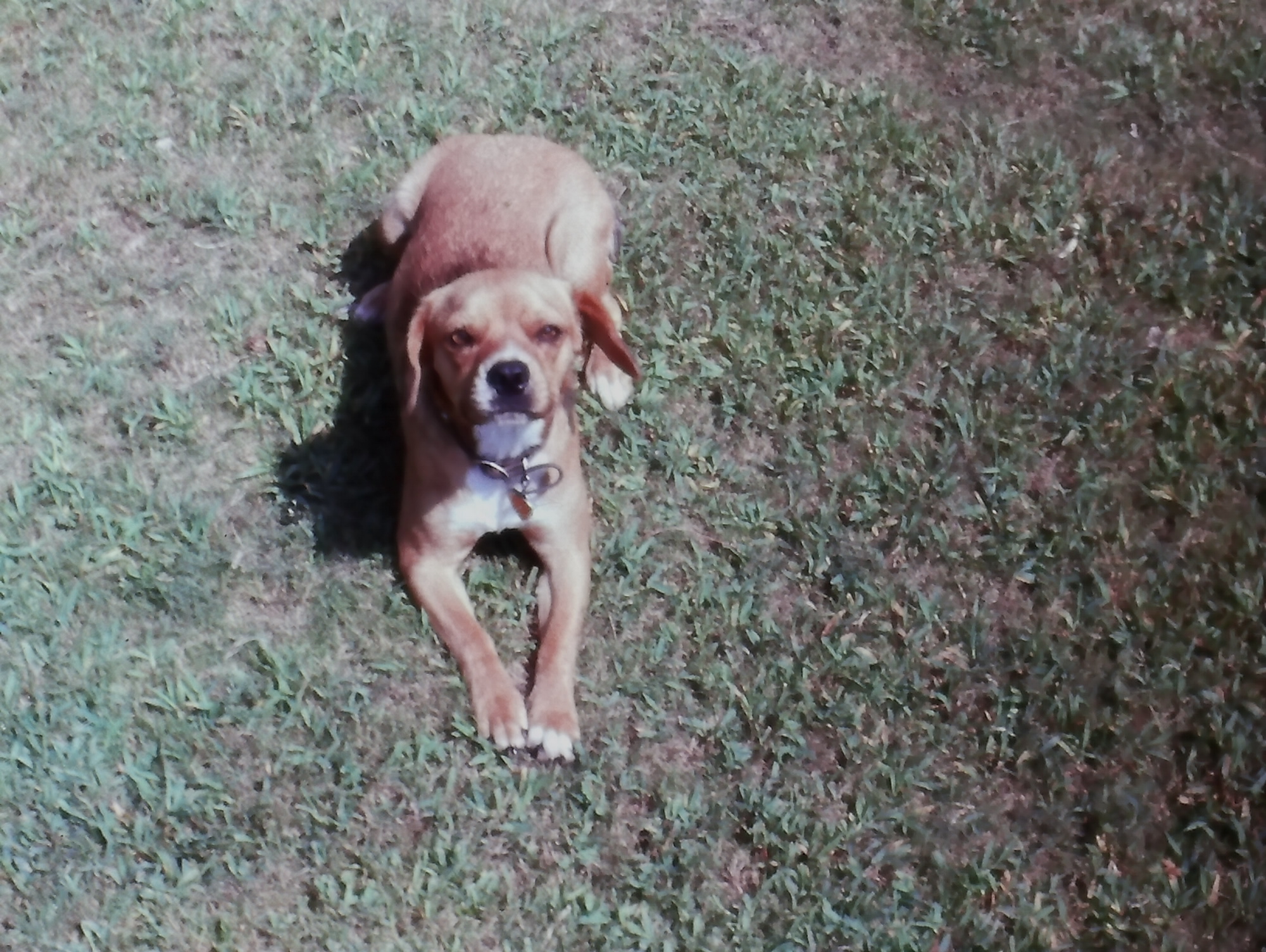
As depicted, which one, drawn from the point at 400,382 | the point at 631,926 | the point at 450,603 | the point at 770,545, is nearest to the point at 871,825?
the point at 631,926

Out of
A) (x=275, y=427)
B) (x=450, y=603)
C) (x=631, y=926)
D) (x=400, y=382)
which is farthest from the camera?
(x=275, y=427)

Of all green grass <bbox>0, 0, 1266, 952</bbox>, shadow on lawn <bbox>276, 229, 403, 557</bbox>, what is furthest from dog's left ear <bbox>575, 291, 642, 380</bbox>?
shadow on lawn <bbox>276, 229, 403, 557</bbox>

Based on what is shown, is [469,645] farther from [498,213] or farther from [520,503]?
[498,213]

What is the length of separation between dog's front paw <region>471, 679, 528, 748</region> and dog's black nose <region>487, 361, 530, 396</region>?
1073mm

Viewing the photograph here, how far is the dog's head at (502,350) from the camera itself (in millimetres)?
3480

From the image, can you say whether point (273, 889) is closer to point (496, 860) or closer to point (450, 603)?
point (496, 860)

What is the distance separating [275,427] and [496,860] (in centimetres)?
208

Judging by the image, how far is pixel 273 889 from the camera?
3.45 meters

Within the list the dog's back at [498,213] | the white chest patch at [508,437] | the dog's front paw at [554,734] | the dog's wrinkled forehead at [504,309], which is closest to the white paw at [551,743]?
the dog's front paw at [554,734]

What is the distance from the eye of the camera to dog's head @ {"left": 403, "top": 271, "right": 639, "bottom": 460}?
3480 millimetres

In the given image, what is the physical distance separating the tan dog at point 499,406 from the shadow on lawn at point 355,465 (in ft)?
0.75

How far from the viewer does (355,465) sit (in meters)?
4.44

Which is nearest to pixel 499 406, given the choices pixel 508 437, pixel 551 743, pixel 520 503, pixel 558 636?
pixel 508 437

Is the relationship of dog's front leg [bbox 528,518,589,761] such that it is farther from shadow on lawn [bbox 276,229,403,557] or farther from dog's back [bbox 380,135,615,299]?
dog's back [bbox 380,135,615,299]
